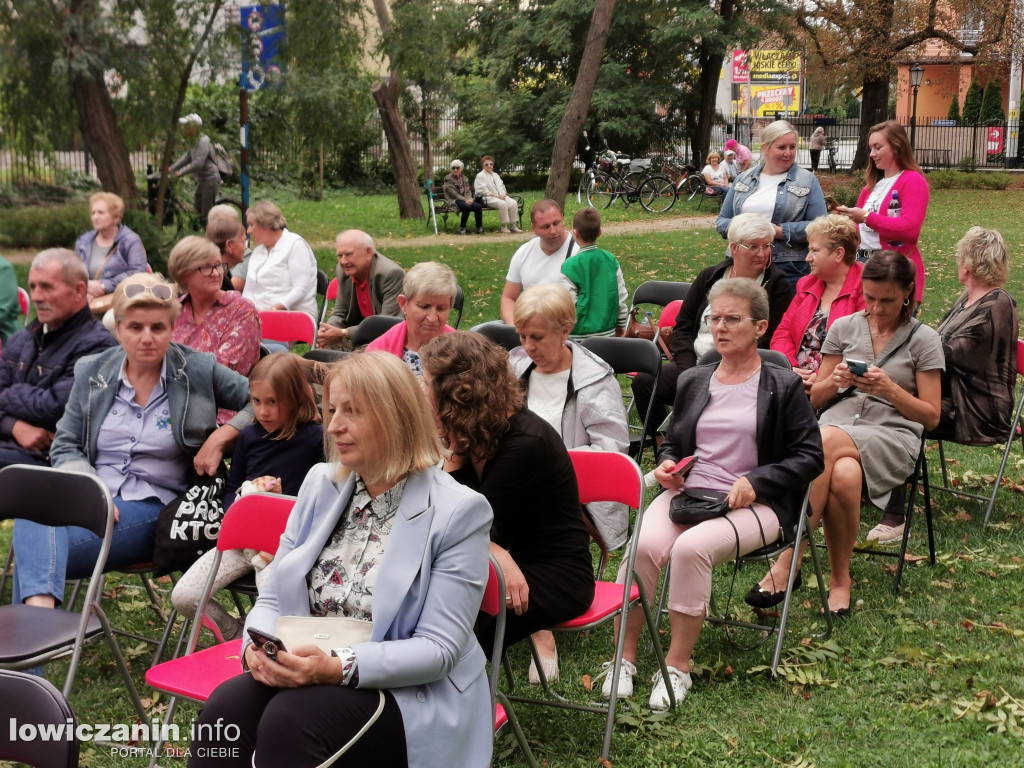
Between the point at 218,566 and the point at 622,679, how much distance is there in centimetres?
146

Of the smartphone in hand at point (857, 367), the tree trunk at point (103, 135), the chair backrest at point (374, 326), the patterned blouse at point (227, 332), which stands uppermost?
the tree trunk at point (103, 135)

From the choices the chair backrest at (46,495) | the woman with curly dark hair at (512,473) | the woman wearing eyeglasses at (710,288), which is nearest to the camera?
the woman with curly dark hair at (512,473)

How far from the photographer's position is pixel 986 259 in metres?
5.32

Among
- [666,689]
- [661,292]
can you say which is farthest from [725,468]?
[661,292]

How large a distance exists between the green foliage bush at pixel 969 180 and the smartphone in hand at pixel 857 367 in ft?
82.5

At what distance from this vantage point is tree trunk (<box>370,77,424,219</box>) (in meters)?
18.4

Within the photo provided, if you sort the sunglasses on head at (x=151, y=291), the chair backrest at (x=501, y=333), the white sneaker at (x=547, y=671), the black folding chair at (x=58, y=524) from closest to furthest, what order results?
1. the black folding chair at (x=58, y=524)
2. the white sneaker at (x=547, y=671)
3. the sunglasses on head at (x=151, y=291)
4. the chair backrest at (x=501, y=333)

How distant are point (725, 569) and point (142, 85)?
9241 mm

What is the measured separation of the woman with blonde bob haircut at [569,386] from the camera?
14.6 feet

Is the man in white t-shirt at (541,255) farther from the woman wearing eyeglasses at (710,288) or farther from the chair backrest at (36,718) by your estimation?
the chair backrest at (36,718)

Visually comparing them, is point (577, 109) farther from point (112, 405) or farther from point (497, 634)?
point (497, 634)

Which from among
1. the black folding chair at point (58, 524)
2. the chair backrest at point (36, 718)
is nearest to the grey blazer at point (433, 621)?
the chair backrest at point (36, 718)

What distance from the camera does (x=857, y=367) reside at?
15.2 feet

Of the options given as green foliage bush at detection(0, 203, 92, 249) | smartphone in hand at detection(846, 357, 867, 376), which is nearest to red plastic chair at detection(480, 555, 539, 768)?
smartphone in hand at detection(846, 357, 867, 376)
